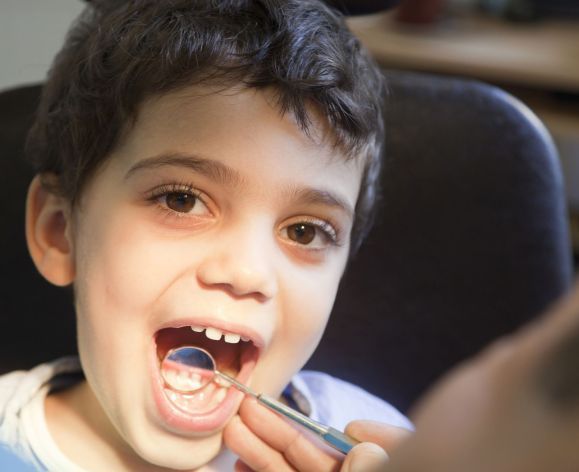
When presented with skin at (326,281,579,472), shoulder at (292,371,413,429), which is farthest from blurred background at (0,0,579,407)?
skin at (326,281,579,472)

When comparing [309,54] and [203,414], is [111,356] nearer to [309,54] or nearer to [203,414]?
[203,414]

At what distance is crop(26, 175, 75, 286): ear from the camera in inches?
34.8

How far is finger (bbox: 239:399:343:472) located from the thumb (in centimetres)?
7

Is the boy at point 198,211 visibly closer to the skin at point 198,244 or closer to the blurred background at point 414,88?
the skin at point 198,244

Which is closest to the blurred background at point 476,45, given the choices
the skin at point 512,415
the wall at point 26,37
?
the wall at point 26,37

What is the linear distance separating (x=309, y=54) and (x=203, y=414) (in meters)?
0.36

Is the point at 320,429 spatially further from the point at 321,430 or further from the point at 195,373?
the point at 195,373

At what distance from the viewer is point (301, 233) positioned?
0.84 m

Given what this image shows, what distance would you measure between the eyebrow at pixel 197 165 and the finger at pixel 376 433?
0.28 meters

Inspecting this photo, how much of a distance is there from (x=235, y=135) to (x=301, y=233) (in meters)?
0.13

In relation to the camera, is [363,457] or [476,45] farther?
[476,45]

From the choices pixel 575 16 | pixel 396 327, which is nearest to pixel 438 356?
pixel 396 327

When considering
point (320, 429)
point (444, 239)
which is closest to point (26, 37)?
point (444, 239)

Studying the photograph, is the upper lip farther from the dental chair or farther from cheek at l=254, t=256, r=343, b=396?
the dental chair
